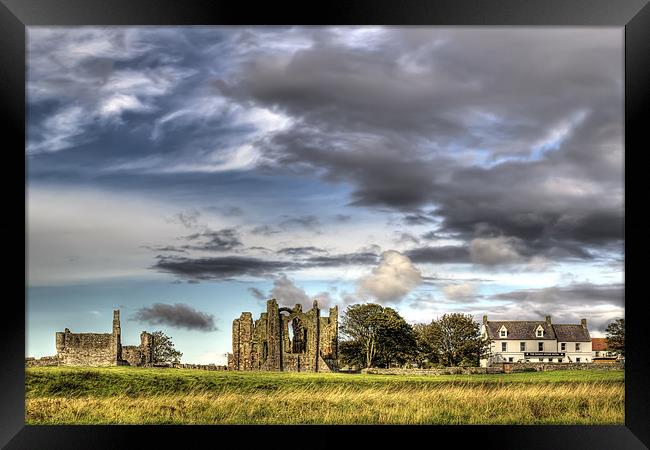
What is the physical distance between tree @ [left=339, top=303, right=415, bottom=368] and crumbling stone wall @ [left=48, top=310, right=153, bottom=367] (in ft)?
35.2

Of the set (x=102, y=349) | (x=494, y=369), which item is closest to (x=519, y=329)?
(x=494, y=369)

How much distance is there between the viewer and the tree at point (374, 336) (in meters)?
35.6

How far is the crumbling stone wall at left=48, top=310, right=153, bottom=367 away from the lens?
112 feet

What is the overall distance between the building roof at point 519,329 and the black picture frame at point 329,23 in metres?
40.0

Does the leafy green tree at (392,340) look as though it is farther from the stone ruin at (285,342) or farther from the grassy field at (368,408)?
the grassy field at (368,408)

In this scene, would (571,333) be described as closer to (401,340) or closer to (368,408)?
(401,340)

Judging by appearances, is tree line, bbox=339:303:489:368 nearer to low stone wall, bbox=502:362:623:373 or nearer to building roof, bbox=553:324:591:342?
low stone wall, bbox=502:362:623:373

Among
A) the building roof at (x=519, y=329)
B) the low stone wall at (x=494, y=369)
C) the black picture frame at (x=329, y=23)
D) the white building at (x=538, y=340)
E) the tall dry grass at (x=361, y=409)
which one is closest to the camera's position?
the black picture frame at (x=329, y=23)

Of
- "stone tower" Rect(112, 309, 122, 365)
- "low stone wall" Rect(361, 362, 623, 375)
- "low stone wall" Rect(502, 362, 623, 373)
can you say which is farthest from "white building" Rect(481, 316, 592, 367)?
"stone tower" Rect(112, 309, 122, 365)

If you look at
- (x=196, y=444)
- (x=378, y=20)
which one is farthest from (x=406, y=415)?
(x=378, y=20)

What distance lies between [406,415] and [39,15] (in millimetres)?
5844

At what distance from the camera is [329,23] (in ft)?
16.8

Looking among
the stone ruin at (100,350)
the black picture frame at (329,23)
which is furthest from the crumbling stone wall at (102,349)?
the black picture frame at (329,23)

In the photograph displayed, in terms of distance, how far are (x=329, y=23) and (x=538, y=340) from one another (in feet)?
142
